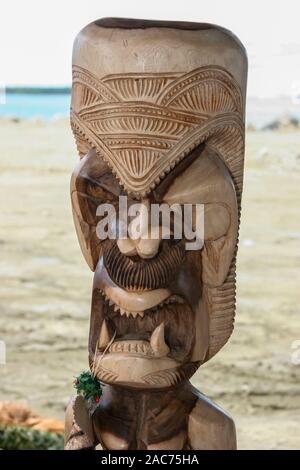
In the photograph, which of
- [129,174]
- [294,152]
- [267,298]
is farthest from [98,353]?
[294,152]

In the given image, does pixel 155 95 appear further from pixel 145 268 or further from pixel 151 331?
pixel 151 331

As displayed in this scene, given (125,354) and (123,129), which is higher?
(123,129)

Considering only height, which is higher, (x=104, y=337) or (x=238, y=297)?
(x=104, y=337)

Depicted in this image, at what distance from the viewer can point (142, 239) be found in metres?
2.17

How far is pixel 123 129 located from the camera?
7.04 feet

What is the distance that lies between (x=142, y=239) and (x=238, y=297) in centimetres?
438

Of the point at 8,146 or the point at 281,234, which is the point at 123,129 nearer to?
the point at 281,234

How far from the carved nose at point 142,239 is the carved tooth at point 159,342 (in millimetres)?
191

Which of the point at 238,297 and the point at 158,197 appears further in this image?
the point at 238,297

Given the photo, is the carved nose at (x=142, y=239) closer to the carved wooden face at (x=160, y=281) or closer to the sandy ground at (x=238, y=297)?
the carved wooden face at (x=160, y=281)

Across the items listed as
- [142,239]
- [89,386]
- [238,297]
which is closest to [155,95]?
[142,239]

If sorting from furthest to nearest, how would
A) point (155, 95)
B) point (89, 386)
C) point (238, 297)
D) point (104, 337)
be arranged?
point (238, 297)
point (89, 386)
point (104, 337)
point (155, 95)
